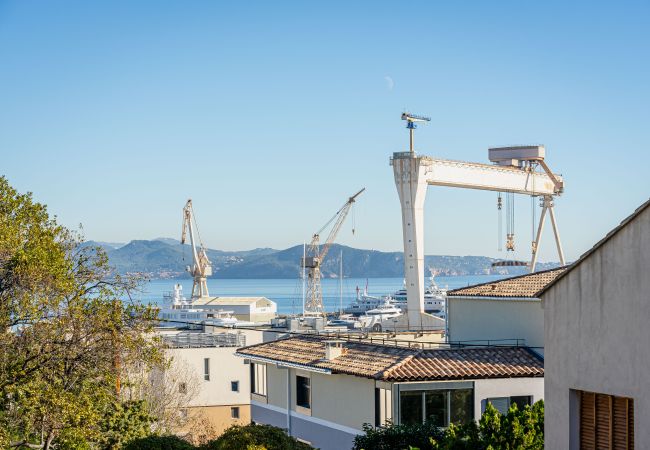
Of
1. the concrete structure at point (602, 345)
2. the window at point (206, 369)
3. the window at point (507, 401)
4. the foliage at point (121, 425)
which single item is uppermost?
the concrete structure at point (602, 345)

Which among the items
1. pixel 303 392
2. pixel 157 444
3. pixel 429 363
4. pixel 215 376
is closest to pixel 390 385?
pixel 429 363

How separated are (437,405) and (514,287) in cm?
627

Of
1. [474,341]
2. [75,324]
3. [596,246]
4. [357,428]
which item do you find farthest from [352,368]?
[596,246]

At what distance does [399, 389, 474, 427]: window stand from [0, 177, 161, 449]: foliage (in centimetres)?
671

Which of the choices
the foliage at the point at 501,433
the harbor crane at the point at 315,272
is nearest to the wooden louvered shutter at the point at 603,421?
the foliage at the point at 501,433

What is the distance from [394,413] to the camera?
985 inches

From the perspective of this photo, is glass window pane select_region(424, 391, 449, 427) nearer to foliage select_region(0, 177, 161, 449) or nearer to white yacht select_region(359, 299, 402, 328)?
foliage select_region(0, 177, 161, 449)

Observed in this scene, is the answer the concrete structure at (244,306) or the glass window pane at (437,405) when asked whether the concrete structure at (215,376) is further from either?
the concrete structure at (244,306)

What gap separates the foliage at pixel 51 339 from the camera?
20.2 meters

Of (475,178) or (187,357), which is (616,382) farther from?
(475,178)

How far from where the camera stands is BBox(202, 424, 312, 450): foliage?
61.1ft

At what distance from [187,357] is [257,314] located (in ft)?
285

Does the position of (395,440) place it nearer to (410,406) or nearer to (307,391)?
(410,406)

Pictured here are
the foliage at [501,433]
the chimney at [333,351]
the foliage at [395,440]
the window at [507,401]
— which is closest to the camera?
the foliage at [501,433]
